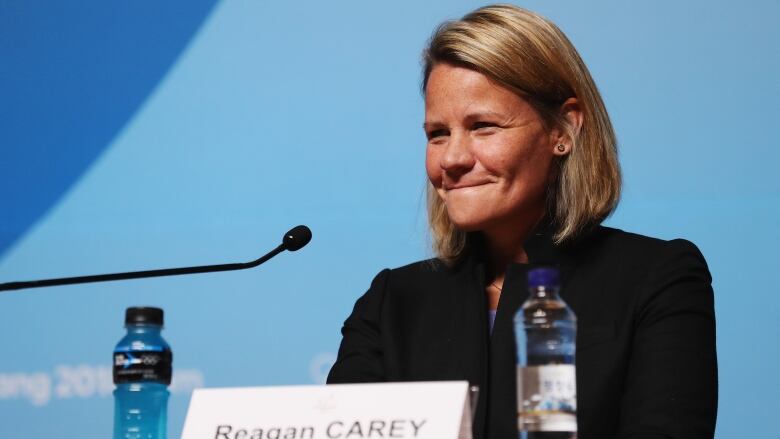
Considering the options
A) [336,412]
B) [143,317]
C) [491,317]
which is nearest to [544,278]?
[336,412]

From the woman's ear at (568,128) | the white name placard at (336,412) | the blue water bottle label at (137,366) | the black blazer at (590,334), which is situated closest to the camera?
the white name placard at (336,412)

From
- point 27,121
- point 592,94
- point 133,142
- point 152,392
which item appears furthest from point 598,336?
point 27,121

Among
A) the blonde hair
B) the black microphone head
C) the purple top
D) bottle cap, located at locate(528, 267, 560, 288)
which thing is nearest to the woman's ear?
the blonde hair

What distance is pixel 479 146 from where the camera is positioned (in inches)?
77.3

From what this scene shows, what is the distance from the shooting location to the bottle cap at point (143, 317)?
60.4 inches

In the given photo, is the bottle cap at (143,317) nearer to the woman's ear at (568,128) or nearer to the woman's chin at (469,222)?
the woman's chin at (469,222)

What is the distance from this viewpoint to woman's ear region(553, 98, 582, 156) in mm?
2082

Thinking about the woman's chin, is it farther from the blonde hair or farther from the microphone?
the microphone

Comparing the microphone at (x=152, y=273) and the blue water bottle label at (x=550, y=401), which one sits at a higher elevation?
the microphone at (x=152, y=273)

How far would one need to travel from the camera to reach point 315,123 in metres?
2.88

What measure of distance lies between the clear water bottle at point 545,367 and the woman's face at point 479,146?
0.43 meters

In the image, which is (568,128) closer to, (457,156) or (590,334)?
(457,156)

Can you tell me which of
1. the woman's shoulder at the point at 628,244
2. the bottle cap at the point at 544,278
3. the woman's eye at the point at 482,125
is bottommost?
the bottle cap at the point at 544,278

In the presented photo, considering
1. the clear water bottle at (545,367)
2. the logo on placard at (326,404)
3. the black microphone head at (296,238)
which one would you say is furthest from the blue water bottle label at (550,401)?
the black microphone head at (296,238)
